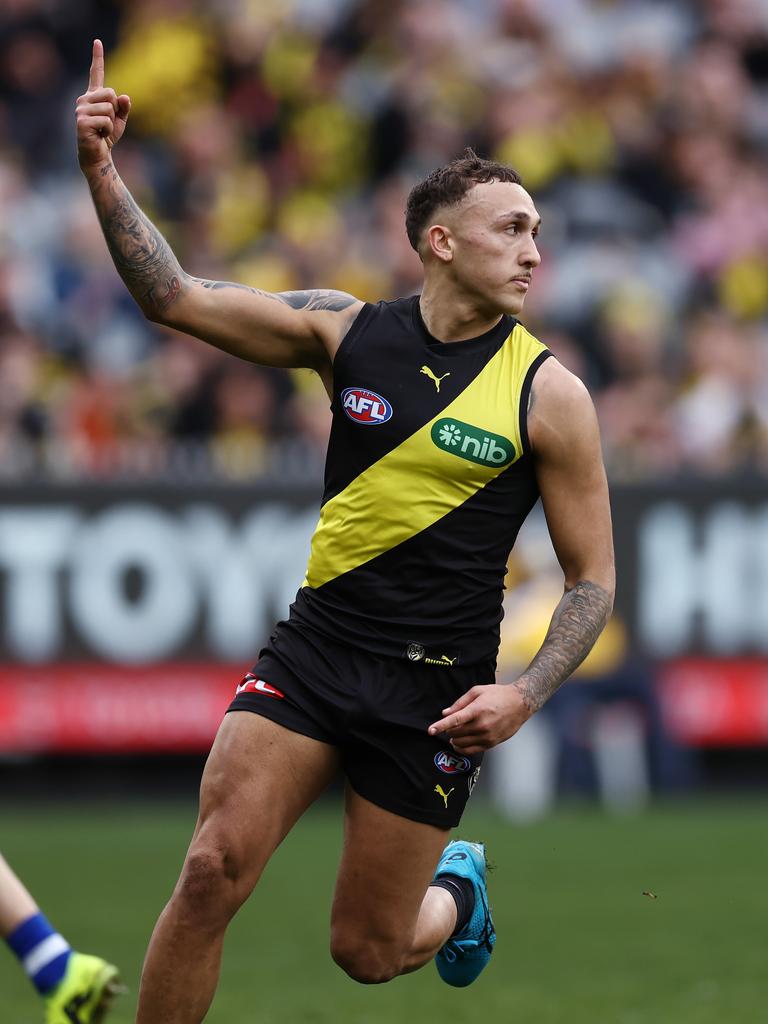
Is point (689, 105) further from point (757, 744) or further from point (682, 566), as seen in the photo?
point (757, 744)

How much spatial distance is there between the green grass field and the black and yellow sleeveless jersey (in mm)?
2158

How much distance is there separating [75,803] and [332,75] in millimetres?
6589

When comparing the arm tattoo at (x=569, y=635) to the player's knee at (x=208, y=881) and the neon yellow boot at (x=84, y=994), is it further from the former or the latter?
the neon yellow boot at (x=84, y=994)

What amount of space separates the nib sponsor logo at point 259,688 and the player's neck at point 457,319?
119 cm

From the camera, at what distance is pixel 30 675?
13.0m

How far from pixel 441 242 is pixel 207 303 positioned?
2.45ft

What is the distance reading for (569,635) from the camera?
572 cm

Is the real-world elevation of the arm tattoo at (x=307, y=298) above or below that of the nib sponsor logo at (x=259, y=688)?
above

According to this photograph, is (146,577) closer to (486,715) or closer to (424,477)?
(424,477)

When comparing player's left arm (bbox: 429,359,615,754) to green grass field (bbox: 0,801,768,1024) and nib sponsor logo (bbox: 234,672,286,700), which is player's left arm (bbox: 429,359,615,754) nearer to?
nib sponsor logo (bbox: 234,672,286,700)

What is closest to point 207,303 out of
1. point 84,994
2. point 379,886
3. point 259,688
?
point 259,688

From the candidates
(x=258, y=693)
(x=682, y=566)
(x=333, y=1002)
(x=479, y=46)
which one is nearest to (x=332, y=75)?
(x=479, y=46)

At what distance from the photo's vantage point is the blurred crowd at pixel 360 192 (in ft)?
44.7

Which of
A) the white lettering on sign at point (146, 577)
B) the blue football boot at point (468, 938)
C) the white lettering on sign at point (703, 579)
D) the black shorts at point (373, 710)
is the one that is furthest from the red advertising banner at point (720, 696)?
the black shorts at point (373, 710)
